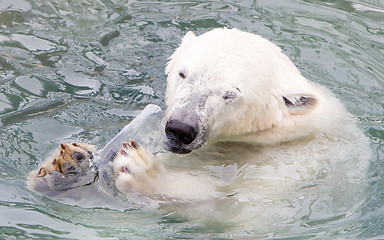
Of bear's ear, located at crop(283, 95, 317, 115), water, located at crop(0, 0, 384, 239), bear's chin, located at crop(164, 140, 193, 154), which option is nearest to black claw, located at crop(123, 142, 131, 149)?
bear's chin, located at crop(164, 140, 193, 154)

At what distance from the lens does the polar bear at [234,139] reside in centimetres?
392

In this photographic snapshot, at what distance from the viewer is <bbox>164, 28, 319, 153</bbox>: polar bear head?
13.4 feet

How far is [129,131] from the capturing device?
423 centimetres

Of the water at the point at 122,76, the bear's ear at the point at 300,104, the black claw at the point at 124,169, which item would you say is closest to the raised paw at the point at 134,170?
the black claw at the point at 124,169

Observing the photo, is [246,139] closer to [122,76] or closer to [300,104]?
[300,104]

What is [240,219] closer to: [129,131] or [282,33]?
[129,131]

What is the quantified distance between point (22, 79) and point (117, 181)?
89.9 inches

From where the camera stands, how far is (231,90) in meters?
4.24

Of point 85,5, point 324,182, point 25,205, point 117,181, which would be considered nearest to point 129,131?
point 117,181

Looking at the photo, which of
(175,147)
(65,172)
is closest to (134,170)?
(175,147)

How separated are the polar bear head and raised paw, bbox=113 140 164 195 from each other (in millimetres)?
210

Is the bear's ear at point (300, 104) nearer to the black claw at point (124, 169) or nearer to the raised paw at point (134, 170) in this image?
the raised paw at point (134, 170)

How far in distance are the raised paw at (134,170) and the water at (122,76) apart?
0.25 meters

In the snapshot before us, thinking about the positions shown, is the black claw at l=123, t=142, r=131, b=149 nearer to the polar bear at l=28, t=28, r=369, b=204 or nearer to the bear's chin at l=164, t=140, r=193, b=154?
the polar bear at l=28, t=28, r=369, b=204
